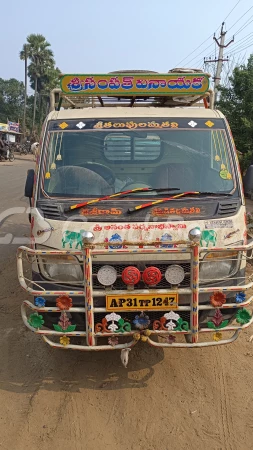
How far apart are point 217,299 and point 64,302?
1167 mm

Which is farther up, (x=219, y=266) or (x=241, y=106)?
(x=241, y=106)

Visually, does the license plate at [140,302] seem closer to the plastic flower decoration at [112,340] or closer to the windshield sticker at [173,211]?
the plastic flower decoration at [112,340]

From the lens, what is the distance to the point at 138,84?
4270mm

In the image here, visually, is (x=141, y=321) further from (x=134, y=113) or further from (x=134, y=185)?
(x=134, y=113)

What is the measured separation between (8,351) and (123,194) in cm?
195

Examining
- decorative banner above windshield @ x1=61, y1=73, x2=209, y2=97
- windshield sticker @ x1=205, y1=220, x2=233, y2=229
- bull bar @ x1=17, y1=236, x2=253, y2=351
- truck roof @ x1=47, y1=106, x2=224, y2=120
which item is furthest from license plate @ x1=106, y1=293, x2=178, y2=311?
decorative banner above windshield @ x1=61, y1=73, x2=209, y2=97

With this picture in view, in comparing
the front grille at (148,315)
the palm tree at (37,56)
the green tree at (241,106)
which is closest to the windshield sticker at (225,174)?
the front grille at (148,315)

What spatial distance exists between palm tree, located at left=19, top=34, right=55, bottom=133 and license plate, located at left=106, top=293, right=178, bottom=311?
4864cm

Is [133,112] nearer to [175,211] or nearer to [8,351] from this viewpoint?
[175,211]

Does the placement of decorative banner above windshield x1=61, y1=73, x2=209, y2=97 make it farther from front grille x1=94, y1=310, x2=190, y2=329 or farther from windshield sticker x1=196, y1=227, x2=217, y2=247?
front grille x1=94, y1=310, x2=190, y2=329

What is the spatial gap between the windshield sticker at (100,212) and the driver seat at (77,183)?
255 millimetres

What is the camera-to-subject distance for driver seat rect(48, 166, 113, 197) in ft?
11.9

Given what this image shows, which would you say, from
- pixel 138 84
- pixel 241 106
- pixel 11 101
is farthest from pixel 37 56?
pixel 138 84

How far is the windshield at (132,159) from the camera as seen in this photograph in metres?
3.67
